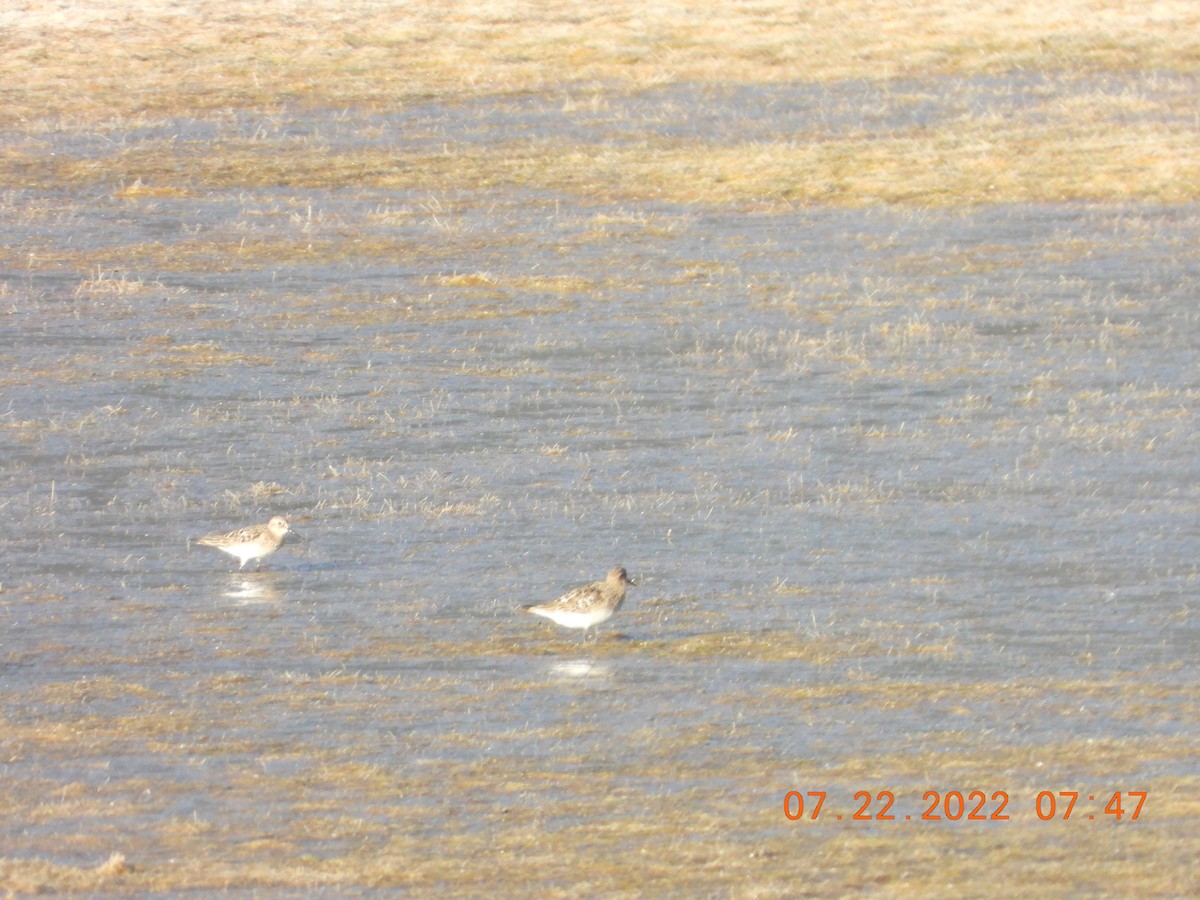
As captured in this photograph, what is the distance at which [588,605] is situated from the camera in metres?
12.6

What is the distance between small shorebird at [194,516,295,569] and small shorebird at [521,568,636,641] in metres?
2.37

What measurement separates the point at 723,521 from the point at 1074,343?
759cm

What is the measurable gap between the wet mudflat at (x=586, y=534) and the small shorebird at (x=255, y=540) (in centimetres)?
28

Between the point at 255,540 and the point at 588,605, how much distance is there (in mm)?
2830

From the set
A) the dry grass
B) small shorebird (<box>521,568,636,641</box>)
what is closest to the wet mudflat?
small shorebird (<box>521,568,636,641</box>)

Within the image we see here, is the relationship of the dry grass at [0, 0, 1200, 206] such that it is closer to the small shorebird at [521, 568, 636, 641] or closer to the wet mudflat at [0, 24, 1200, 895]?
the wet mudflat at [0, 24, 1200, 895]

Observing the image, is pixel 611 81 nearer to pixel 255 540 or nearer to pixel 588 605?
pixel 255 540

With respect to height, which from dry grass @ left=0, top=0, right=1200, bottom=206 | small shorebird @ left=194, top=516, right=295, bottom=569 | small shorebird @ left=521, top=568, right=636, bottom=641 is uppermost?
small shorebird @ left=521, top=568, right=636, bottom=641

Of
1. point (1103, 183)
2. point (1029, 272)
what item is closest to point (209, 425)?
point (1029, 272)

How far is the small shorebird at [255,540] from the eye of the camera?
14289 mm

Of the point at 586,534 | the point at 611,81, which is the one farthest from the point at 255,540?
the point at 611,81

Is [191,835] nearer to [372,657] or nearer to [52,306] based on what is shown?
[372,657]

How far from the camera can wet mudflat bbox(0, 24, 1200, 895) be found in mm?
10078

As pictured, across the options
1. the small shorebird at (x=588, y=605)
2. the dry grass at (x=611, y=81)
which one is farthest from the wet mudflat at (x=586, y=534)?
the dry grass at (x=611, y=81)
